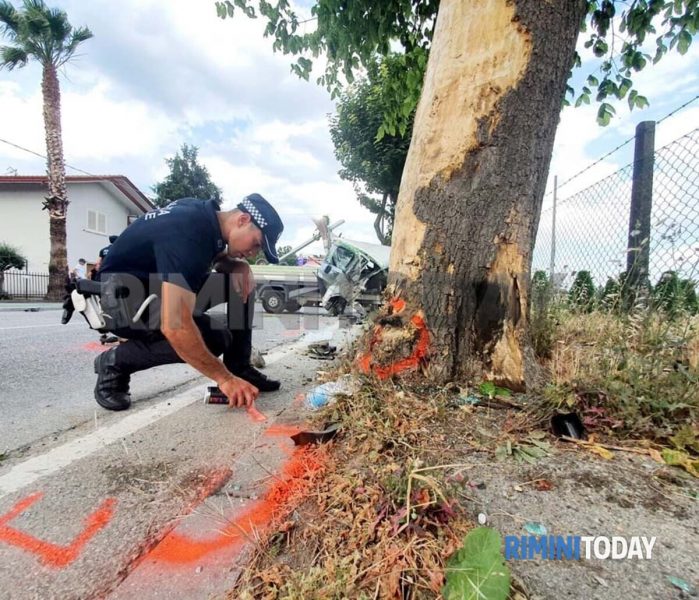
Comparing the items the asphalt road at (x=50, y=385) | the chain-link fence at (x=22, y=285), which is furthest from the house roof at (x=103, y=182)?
the asphalt road at (x=50, y=385)

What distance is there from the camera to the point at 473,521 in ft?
3.06

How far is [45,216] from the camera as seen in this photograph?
19.0 m

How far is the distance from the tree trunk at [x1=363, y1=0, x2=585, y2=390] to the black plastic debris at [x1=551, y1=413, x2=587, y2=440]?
0.34 metres

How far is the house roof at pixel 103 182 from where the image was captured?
18.4 meters

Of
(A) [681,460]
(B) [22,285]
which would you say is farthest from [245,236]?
(B) [22,285]

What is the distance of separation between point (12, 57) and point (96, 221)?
8.27m

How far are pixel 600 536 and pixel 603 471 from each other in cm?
32

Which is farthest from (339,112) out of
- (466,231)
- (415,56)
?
(466,231)

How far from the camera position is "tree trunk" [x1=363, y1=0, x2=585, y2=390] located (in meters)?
1.75

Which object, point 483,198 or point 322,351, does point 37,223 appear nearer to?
point 322,351

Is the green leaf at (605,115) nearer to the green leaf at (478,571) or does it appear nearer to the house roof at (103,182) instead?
the green leaf at (478,571)

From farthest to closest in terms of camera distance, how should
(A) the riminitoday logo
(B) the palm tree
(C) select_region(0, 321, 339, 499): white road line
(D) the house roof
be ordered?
1. (D) the house roof
2. (B) the palm tree
3. (C) select_region(0, 321, 339, 499): white road line
4. (A) the riminitoday logo

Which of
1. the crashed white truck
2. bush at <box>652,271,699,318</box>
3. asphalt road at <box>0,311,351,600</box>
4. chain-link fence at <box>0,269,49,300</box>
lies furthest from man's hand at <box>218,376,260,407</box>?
chain-link fence at <box>0,269,49,300</box>

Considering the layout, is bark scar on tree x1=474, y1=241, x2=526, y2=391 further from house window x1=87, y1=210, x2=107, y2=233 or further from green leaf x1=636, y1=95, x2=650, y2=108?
house window x1=87, y1=210, x2=107, y2=233
